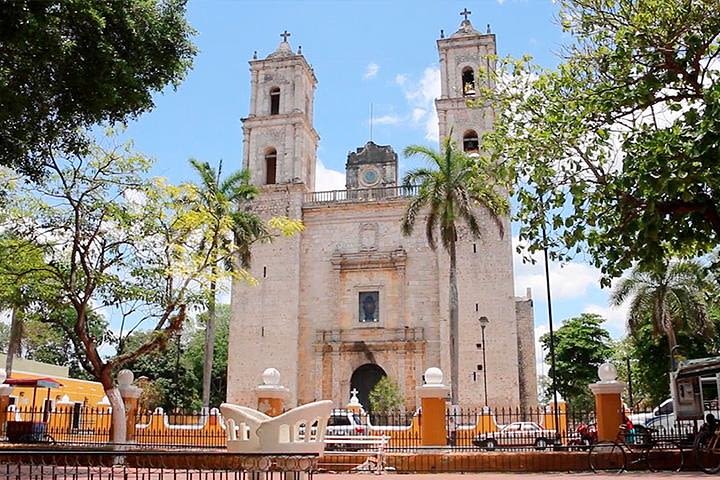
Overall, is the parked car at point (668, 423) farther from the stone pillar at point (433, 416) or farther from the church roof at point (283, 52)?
the church roof at point (283, 52)

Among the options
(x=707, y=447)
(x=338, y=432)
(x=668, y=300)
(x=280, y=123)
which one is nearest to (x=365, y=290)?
(x=280, y=123)

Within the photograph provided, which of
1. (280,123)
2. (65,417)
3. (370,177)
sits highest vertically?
(280,123)

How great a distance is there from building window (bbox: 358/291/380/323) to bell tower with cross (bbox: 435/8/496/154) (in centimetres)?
696

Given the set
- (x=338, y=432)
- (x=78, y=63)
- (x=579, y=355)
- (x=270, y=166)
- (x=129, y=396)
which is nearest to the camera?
(x=78, y=63)

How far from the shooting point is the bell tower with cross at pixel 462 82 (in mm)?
28500

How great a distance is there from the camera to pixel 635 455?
10711mm

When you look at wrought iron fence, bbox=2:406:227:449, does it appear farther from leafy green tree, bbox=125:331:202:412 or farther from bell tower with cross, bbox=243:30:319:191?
leafy green tree, bbox=125:331:202:412

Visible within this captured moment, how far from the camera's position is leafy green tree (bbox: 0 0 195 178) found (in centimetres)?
686

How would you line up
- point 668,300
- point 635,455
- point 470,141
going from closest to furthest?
1. point 635,455
2. point 668,300
3. point 470,141

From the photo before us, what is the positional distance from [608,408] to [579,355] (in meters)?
26.2

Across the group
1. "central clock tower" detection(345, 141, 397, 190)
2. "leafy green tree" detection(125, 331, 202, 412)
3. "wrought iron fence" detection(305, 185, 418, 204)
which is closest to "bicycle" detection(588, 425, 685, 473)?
"wrought iron fence" detection(305, 185, 418, 204)

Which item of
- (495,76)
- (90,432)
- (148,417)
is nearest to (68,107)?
(495,76)

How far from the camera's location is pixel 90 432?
14.7 m

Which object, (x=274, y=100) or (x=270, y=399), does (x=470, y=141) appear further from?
(x=270, y=399)
